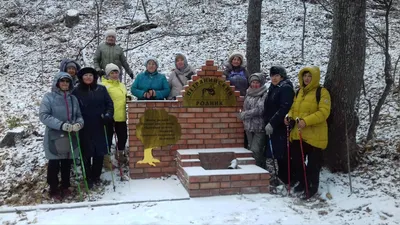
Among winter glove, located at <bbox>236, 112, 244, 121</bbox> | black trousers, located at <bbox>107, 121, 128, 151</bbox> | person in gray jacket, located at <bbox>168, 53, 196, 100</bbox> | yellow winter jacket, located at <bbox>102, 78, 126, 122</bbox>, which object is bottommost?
black trousers, located at <bbox>107, 121, 128, 151</bbox>

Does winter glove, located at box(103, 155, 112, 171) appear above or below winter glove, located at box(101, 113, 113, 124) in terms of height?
below

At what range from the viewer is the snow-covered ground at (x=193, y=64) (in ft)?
13.9

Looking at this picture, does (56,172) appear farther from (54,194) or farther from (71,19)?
(71,19)

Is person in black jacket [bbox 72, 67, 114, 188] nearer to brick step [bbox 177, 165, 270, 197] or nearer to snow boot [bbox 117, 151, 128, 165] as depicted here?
snow boot [bbox 117, 151, 128, 165]

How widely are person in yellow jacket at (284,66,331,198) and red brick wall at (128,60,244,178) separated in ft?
→ 4.07

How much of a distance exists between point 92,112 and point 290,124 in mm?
2870

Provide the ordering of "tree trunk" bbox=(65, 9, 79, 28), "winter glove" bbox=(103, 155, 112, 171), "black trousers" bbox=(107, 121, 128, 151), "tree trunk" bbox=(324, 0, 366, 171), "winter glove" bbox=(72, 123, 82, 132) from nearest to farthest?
"winter glove" bbox=(72, 123, 82, 132) → "tree trunk" bbox=(324, 0, 366, 171) → "black trousers" bbox=(107, 121, 128, 151) → "winter glove" bbox=(103, 155, 112, 171) → "tree trunk" bbox=(65, 9, 79, 28)

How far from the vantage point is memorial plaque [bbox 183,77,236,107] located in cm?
588

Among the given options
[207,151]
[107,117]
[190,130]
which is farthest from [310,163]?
[107,117]

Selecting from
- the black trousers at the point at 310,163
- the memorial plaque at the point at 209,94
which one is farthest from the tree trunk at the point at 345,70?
the memorial plaque at the point at 209,94

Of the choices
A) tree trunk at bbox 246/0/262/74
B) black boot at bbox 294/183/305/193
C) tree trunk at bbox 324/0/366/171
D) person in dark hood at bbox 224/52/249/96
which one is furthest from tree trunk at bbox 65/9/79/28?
black boot at bbox 294/183/305/193

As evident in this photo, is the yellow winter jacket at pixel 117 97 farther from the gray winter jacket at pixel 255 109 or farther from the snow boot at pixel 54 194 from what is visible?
the gray winter jacket at pixel 255 109

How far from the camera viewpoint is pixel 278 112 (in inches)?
201

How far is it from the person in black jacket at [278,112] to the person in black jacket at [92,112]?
238 centimetres
